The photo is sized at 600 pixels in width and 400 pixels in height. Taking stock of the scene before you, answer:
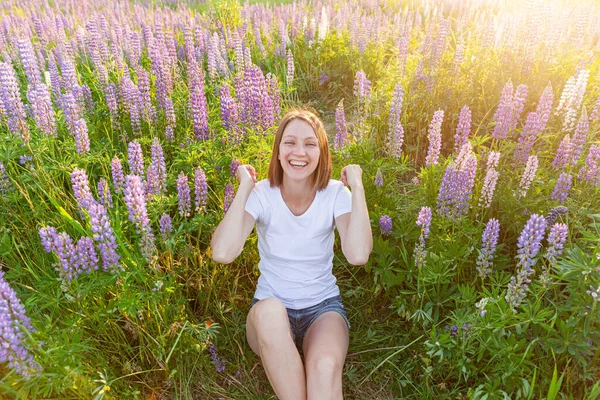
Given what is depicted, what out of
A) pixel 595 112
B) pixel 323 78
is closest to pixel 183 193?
pixel 595 112

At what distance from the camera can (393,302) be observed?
301 centimetres

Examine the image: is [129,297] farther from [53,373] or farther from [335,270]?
[335,270]

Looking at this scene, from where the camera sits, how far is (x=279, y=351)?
2314 mm

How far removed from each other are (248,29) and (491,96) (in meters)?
4.16

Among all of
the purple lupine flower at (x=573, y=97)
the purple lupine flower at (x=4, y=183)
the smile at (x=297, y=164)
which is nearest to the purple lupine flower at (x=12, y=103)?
the purple lupine flower at (x=4, y=183)

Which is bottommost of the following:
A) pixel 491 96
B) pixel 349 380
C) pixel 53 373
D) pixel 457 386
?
pixel 349 380

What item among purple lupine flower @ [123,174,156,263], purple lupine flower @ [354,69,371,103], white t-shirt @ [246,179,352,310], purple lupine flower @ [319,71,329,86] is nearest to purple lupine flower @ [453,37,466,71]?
purple lupine flower @ [354,69,371,103]

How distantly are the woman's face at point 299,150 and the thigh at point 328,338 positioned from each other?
882 millimetres

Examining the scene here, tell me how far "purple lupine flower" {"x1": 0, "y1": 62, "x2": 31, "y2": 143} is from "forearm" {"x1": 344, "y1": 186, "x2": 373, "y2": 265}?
2.29 meters

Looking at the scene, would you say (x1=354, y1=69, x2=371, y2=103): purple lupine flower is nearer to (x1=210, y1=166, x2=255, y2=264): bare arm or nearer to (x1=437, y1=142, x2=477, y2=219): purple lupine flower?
(x1=437, y1=142, x2=477, y2=219): purple lupine flower

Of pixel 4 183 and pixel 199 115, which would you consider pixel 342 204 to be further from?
pixel 4 183

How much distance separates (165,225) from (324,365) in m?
1.26

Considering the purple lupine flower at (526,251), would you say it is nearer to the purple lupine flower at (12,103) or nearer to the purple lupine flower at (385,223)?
the purple lupine flower at (385,223)

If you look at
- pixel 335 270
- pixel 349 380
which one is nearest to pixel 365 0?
pixel 335 270
